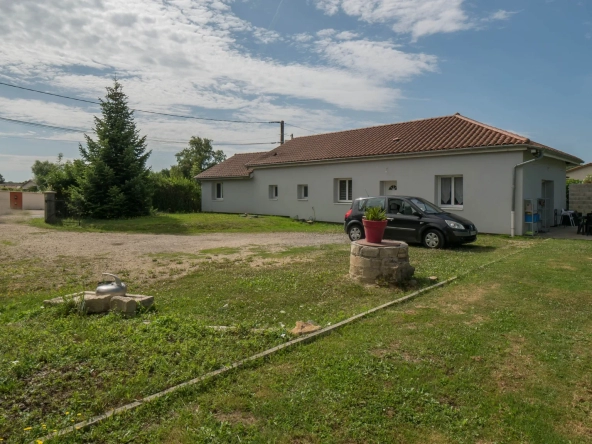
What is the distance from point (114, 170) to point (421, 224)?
53.7 feet

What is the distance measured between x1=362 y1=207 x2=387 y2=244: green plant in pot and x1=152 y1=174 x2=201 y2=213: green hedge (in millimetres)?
23868

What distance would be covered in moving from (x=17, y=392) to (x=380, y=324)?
374 centimetres

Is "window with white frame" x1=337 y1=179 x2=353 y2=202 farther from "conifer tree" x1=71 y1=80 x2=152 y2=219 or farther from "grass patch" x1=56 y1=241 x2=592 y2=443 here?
"grass patch" x1=56 y1=241 x2=592 y2=443

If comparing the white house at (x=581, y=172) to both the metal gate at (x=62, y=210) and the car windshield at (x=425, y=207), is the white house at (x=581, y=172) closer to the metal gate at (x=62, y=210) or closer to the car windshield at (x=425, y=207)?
the car windshield at (x=425, y=207)

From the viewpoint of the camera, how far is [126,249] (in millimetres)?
12312

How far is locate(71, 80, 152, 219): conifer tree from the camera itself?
69.6 feet

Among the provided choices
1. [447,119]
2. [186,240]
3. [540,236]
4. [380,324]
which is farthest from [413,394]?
[447,119]

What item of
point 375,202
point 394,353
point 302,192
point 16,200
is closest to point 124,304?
point 394,353

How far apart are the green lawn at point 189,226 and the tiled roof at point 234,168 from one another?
7.02 m

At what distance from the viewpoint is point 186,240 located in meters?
14.9

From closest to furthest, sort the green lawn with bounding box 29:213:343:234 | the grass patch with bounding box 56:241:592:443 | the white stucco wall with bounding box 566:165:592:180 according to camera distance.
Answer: the grass patch with bounding box 56:241:592:443 < the green lawn with bounding box 29:213:343:234 < the white stucco wall with bounding box 566:165:592:180

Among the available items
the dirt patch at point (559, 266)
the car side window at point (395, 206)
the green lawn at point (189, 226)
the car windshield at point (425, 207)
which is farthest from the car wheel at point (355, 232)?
the dirt patch at point (559, 266)

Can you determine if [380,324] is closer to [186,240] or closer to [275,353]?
[275,353]

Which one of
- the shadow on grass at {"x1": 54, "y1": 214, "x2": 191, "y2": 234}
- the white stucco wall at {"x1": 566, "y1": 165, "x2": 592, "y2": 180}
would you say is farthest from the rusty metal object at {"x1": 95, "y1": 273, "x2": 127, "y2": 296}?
the white stucco wall at {"x1": 566, "y1": 165, "x2": 592, "y2": 180}
